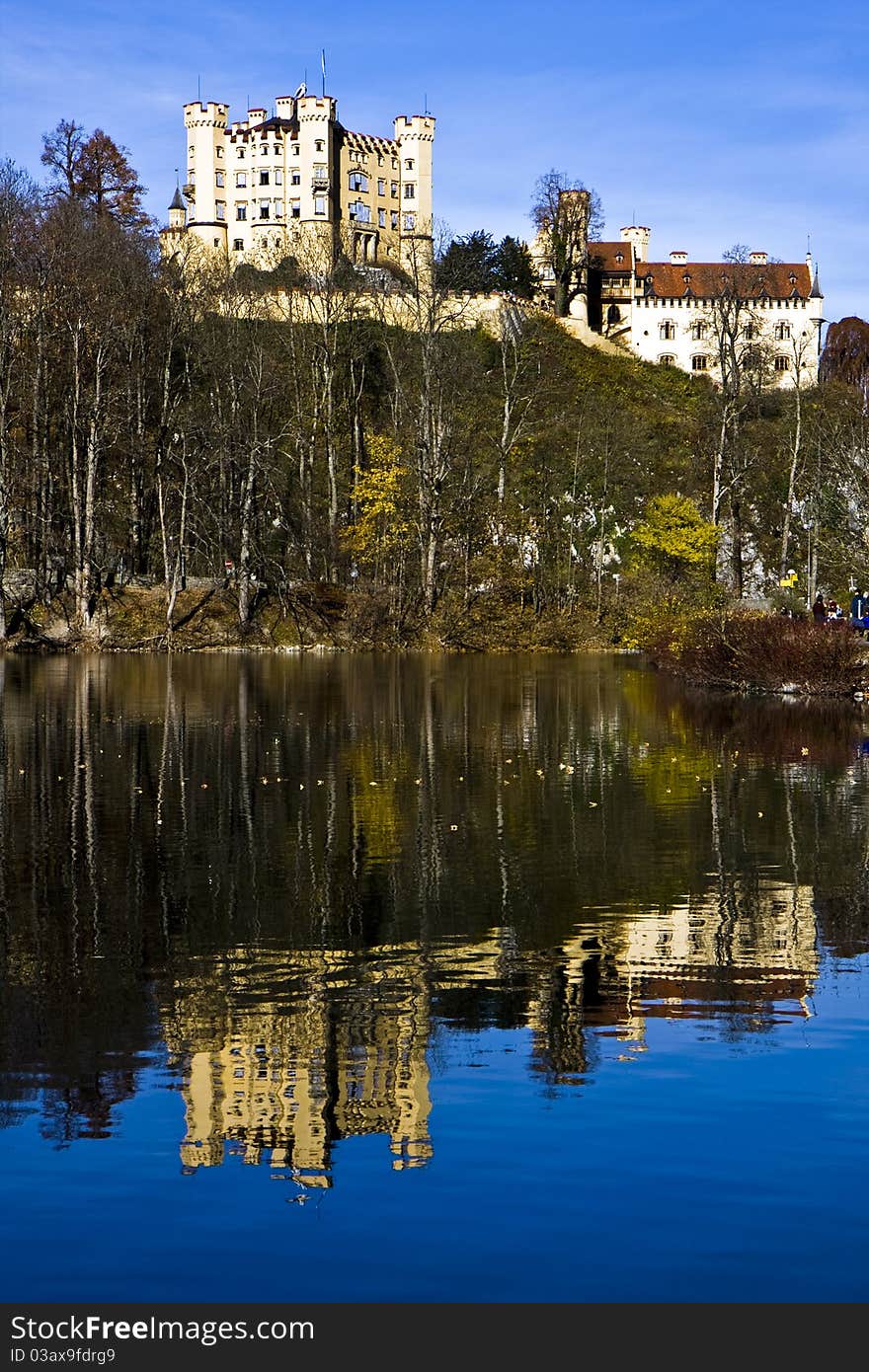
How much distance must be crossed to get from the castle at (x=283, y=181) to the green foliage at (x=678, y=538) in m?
64.3

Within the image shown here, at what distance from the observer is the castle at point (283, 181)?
132 m

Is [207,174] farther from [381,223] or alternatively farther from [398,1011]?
[398,1011]

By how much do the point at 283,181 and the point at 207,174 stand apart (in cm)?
681

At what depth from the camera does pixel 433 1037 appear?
11.0 metres

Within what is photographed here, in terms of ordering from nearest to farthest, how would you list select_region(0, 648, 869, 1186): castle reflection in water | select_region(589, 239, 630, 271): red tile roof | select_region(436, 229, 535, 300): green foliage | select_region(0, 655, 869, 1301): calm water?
1. select_region(0, 655, 869, 1301): calm water
2. select_region(0, 648, 869, 1186): castle reflection in water
3. select_region(436, 229, 535, 300): green foliage
4. select_region(589, 239, 630, 271): red tile roof

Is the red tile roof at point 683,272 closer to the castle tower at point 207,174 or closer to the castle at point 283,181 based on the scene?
the castle at point 283,181

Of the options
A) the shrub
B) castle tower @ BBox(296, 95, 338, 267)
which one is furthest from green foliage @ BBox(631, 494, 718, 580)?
castle tower @ BBox(296, 95, 338, 267)

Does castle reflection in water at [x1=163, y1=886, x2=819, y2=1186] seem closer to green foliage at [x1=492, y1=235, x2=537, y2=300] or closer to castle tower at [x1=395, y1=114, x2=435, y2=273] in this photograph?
green foliage at [x1=492, y1=235, x2=537, y2=300]

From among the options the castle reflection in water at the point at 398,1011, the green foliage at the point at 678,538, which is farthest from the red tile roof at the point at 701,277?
the castle reflection in water at the point at 398,1011

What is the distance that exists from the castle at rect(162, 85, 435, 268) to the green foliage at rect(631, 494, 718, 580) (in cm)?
6434

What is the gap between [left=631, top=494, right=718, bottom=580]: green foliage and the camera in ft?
233

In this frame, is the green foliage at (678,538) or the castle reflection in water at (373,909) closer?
the castle reflection in water at (373,909)

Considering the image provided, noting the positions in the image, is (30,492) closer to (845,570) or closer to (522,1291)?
(845,570)

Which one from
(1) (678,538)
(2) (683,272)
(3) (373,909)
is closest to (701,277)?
(2) (683,272)
